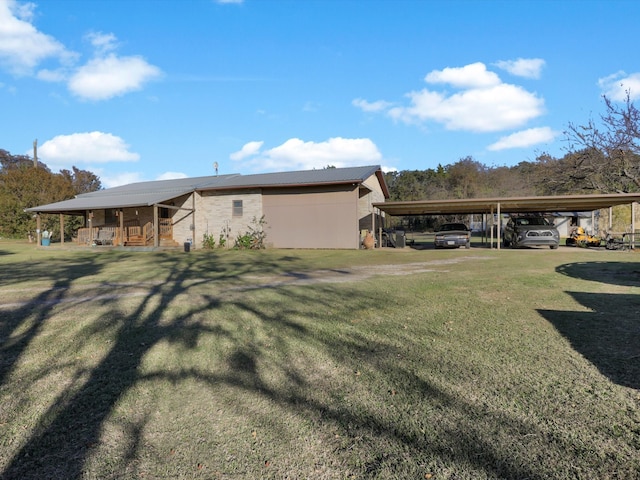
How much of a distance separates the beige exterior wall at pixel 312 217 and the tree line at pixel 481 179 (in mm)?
13106

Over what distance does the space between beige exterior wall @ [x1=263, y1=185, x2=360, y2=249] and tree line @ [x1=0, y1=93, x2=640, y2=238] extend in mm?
13106

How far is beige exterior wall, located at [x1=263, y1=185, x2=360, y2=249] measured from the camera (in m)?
19.4

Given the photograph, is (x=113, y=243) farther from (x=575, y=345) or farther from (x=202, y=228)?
(x=575, y=345)

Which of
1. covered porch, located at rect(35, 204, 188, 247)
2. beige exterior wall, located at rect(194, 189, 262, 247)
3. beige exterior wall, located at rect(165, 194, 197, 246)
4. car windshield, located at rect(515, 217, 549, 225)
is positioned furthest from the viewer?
beige exterior wall, located at rect(165, 194, 197, 246)

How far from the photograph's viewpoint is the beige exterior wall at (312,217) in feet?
63.8

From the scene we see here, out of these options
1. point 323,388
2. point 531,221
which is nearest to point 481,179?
point 531,221

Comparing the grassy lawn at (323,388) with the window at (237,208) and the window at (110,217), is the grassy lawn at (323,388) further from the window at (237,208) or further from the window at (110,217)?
the window at (110,217)

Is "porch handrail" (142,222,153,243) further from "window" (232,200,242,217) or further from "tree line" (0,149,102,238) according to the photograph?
"tree line" (0,149,102,238)

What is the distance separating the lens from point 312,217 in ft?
66.2

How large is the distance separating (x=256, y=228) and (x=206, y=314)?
15.9 meters

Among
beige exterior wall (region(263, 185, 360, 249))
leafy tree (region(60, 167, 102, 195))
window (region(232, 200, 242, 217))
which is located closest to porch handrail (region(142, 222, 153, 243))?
window (region(232, 200, 242, 217))

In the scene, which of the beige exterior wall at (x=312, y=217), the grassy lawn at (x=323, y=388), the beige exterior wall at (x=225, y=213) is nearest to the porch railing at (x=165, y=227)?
the beige exterior wall at (x=225, y=213)

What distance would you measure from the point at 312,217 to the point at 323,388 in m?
17.3

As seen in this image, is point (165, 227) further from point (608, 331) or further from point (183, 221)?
point (608, 331)
